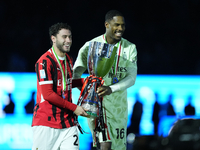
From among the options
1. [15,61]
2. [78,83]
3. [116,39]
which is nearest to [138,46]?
[15,61]

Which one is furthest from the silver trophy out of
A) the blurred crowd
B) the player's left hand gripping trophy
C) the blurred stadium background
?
the blurred crowd

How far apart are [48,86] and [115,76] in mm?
783

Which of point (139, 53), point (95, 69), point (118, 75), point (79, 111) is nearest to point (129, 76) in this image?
point (118, 75)

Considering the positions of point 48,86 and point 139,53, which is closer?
point 48,86

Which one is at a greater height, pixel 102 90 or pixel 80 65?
pixel 80 65

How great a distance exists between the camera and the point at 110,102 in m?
2.92

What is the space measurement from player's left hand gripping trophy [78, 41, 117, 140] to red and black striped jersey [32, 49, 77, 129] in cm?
13

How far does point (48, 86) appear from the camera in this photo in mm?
2297

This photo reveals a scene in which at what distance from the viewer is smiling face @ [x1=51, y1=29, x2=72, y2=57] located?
2432 millimetres

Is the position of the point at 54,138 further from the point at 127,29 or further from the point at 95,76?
the point at 127,29

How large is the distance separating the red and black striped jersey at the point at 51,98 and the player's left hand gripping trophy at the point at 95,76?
0.13 m

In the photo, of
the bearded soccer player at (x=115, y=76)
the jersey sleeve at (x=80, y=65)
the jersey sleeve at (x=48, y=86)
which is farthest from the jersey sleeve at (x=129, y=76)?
the jersey sleeve at (x=48, y=86)

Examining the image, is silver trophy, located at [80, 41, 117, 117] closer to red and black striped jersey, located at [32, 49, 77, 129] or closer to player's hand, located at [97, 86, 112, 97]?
player's hand, located at [97, 86, 112, 97]

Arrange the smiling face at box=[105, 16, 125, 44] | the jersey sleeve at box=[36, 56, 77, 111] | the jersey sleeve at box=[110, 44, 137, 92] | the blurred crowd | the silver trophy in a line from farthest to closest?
the blurred crowd < the smiling face at box=[105, 16, 125, 44] < the jersey sleeve at box=[110, 44, 137, 92] < the silver trophy < the jersey sleeve at box=[36, 56, 77, 111]
